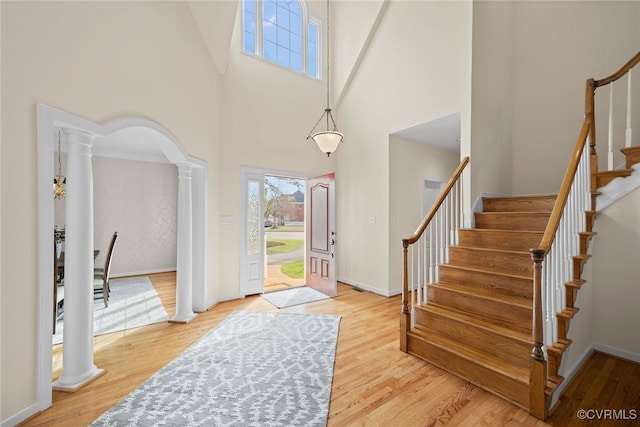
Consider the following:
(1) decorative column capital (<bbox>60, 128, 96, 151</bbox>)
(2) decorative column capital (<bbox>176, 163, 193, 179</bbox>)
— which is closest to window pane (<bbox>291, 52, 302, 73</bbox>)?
(2) decorative column capital (<bbox>176, 163, 193, 179</bbox>)

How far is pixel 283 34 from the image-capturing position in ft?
17.2

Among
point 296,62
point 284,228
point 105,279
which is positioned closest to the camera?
point 105,279

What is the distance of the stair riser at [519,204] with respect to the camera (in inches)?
127

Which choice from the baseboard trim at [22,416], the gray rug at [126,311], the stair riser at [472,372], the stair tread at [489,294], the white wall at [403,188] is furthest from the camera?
the white wall at [403,188]

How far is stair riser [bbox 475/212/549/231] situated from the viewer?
9.82 ft

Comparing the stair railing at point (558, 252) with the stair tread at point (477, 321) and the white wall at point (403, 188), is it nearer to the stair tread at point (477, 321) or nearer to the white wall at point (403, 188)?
the stair tread at point (477, 321)

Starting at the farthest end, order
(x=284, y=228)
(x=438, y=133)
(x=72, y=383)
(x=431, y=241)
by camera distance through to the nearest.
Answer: (x=284, y=228), (x=438, y=133), (x=431, y=241), (x=72, y=383)

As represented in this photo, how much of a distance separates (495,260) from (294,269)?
525cm

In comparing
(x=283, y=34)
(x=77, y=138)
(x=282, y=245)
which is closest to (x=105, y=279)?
(x=77, y=138)

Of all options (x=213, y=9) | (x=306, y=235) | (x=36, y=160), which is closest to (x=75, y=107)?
(x=36, y=160)

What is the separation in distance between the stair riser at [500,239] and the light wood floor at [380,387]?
1179mm

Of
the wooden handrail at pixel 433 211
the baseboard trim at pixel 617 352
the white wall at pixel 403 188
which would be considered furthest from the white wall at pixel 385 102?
the baseboard trim at pixel 617 352

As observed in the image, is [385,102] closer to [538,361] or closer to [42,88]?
[538,361]

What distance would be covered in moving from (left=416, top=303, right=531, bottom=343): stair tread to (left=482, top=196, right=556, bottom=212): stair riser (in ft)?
5.46
